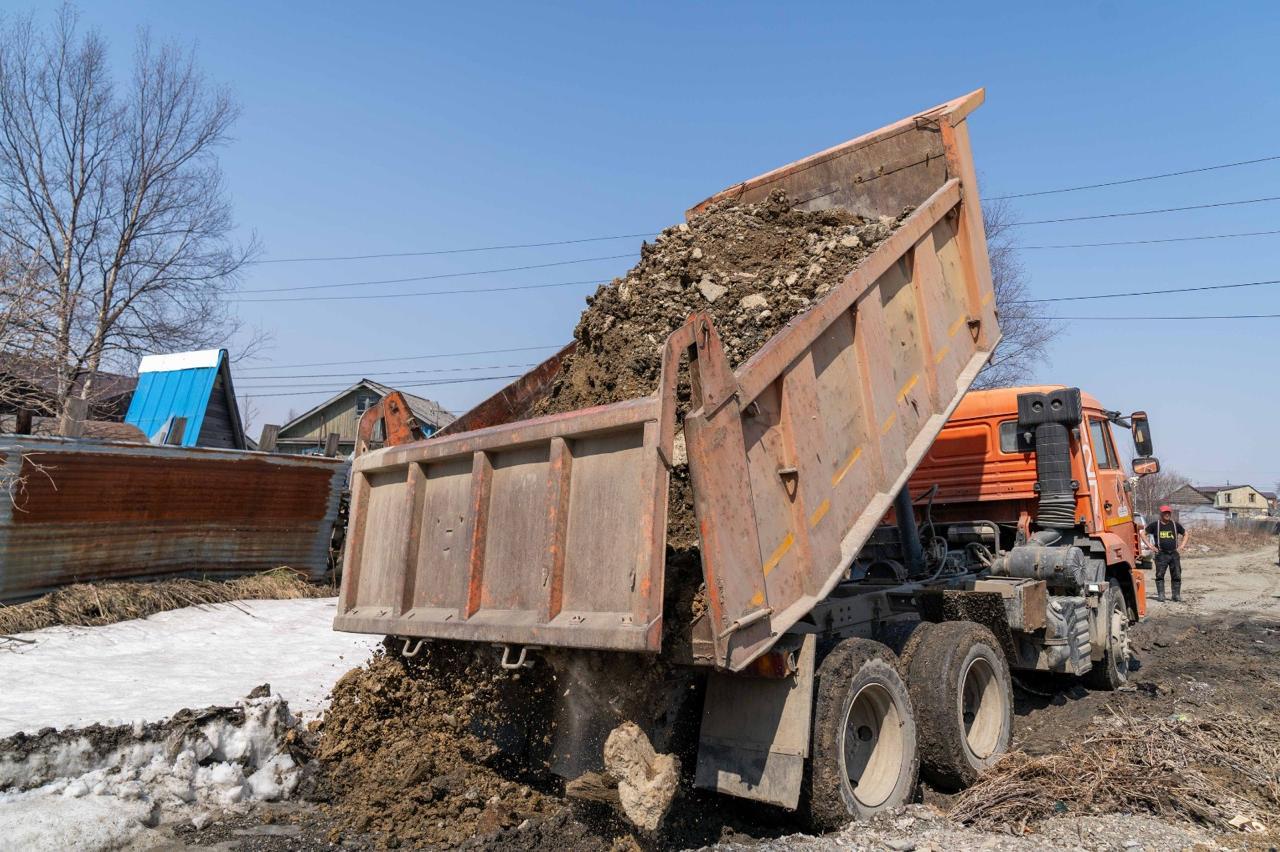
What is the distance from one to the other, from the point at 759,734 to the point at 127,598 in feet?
23.9

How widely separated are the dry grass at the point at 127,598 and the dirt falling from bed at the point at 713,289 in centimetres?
544

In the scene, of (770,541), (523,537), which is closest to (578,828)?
(523,537)

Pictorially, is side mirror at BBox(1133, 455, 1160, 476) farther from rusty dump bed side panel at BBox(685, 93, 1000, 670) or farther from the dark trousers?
the dark trousers

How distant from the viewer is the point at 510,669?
3.88 meters

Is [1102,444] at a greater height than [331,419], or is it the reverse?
[331,419]

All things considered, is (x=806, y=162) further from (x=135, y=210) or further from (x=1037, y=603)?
(x=135, y=210)

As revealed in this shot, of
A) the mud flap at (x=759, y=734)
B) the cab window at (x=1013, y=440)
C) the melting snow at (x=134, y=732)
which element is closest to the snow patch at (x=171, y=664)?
the melting snow at (x=134, y=732)

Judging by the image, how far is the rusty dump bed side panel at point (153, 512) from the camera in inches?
321

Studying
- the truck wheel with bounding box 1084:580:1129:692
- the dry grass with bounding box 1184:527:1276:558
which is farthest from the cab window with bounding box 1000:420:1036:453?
the dry grass with bounding box 1184:527:1276:558

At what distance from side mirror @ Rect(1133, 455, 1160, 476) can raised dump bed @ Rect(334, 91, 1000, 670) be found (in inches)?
172

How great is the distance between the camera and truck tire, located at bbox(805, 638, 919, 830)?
405cm

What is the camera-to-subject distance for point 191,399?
54.1ft

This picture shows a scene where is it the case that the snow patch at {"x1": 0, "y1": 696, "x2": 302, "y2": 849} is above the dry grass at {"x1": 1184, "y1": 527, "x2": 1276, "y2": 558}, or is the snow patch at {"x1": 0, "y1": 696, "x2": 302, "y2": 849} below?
below

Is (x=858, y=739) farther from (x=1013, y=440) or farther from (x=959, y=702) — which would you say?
(x=1013, y=440)
